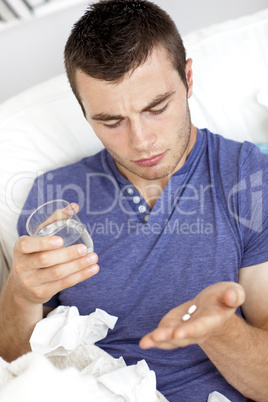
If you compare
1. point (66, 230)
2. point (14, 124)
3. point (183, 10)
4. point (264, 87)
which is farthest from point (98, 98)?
point (183, 10)

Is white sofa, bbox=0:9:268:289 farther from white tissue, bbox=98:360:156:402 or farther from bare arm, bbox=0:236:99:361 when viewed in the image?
white tissue, bbox=98:360:156:402

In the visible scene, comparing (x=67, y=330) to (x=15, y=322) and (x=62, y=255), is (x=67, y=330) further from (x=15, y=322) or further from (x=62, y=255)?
(x=62, y=255)

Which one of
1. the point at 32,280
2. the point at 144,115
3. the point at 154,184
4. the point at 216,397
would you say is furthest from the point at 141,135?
the point at 216,397

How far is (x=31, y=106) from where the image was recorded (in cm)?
172

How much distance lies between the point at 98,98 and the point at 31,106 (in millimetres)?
511

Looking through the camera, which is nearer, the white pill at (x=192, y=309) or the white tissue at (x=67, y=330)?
the white pill at (x=192, y=309)

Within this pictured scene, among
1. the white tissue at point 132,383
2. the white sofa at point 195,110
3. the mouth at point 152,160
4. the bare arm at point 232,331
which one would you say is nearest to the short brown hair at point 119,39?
the mouth at point 152,160

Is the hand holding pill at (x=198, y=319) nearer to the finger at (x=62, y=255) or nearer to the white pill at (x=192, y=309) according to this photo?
the white pill at (x=192, y=309)

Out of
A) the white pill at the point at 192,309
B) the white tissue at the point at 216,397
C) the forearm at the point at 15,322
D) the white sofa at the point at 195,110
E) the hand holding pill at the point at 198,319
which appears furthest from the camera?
the white sofa at the point at 195,110

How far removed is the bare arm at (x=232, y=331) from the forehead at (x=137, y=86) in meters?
0.54

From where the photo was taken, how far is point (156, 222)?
4.61ft

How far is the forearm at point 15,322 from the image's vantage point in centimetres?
133

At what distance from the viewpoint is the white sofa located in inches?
66.3

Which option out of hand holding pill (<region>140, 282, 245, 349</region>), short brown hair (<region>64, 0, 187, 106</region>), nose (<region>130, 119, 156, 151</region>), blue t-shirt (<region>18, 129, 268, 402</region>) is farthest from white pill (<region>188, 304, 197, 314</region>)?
A: short brown hair (<region>64, 0, 187, 106</region>)
